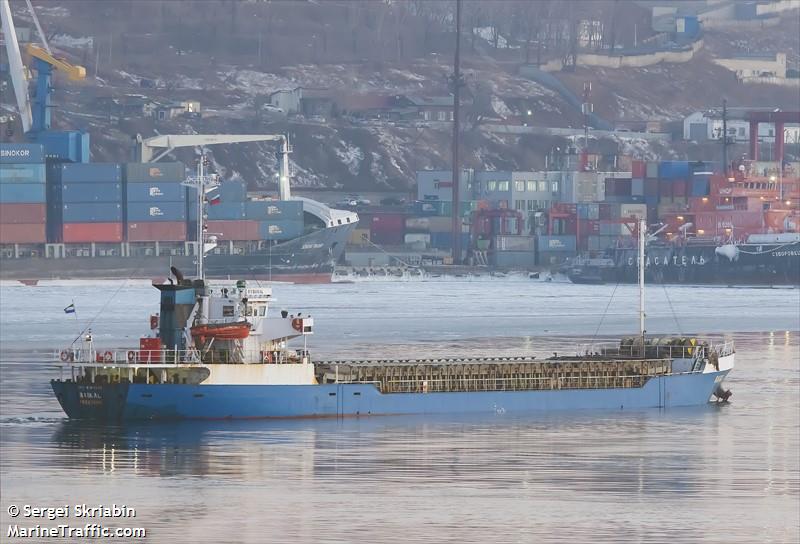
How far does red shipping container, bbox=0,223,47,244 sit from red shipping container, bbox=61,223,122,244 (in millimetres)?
1675

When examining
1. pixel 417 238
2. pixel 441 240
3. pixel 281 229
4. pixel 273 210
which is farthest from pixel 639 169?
pixel 281 229

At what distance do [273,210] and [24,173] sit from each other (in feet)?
65.9

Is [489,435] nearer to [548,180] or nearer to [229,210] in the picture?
[229,210]

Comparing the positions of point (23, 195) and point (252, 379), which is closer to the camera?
point (252, 379)

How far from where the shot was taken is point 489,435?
46.2 metres

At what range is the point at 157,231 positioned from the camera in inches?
5581

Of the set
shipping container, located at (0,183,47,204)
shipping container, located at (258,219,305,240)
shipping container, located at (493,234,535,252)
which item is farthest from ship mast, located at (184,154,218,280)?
shipping container, located at (493,234,535,252)

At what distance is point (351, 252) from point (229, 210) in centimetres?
3038

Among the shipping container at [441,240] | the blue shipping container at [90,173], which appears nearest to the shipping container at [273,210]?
the blue shipping container at [90,173]

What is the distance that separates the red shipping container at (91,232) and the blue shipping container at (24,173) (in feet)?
12.9

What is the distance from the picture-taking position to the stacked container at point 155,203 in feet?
463

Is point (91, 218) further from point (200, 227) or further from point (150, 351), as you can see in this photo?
point (150, 351)

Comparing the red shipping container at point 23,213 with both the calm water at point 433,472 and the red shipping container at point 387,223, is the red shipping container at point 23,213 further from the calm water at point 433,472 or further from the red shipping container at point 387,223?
the calm water at point 433,472

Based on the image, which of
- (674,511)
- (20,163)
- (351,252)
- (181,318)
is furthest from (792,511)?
(351,252)
